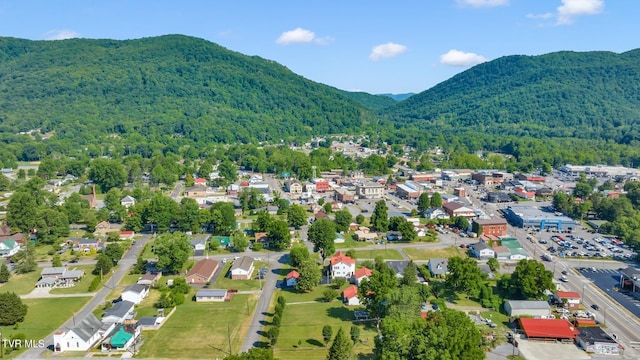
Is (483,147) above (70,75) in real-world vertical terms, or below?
below

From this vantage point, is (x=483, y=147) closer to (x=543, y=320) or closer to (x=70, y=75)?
(x=543, y=320)

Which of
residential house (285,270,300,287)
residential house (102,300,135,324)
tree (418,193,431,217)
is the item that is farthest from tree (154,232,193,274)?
tree (418,193,431,217)

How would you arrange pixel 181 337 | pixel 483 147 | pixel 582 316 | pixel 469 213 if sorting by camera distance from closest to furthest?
pixel 181 337
pixel 582 316
pixel 469 213
pixel 483 147

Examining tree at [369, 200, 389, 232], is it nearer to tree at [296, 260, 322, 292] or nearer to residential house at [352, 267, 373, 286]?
residential house at [352, 267, 373, 286]

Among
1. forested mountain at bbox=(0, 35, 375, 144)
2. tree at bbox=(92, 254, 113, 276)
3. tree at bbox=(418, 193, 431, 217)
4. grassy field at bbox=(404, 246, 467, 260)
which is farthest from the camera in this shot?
forested mountain at bbox=(0, 35, 375, 144)

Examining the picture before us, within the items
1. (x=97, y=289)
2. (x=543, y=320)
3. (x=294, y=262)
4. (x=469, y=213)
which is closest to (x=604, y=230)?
(x=469, y=213)

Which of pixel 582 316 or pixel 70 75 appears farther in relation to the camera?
pixel 70 75
